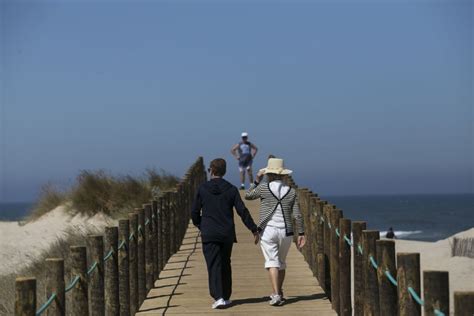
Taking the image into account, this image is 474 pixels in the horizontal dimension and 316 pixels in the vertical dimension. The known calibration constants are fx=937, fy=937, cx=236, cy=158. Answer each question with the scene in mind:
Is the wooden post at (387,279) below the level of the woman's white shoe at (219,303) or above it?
above

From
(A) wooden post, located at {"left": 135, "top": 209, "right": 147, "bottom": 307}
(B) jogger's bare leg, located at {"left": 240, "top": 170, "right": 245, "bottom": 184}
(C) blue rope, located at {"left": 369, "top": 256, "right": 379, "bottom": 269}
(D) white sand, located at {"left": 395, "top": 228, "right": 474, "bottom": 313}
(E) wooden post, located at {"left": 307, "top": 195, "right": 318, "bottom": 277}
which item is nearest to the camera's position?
(C) blue rope, located at {"left": 369, "top": 256, "right": 379, "bottom": 269}

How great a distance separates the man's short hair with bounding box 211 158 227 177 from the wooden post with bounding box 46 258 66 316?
3324mm

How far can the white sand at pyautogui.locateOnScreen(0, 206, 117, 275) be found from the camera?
2678 cm

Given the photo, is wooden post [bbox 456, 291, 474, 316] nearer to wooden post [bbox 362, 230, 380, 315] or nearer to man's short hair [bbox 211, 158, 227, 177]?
wooden post [bbox 362, 230, 380, 315]

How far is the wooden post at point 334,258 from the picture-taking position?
11.5 meters

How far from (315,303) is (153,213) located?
4184 mm

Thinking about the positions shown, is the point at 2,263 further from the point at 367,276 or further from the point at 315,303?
the point at 367,276

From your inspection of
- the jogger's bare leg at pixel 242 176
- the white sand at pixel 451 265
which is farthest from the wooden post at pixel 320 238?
the jogger's bare leg at pixel 242 176

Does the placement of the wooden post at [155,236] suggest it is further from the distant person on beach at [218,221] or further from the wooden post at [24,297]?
the wooden post at [24,297]

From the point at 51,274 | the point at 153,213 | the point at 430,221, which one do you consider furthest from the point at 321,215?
the point at 430,221

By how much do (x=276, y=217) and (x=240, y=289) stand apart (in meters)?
2.24

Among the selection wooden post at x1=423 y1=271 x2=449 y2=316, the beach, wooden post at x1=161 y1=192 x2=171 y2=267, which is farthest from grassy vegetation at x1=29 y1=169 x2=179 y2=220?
wooden post at x1=423 y1=271 x2=449 y2=316

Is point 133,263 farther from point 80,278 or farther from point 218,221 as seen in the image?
point 80,278

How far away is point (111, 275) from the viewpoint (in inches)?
434
